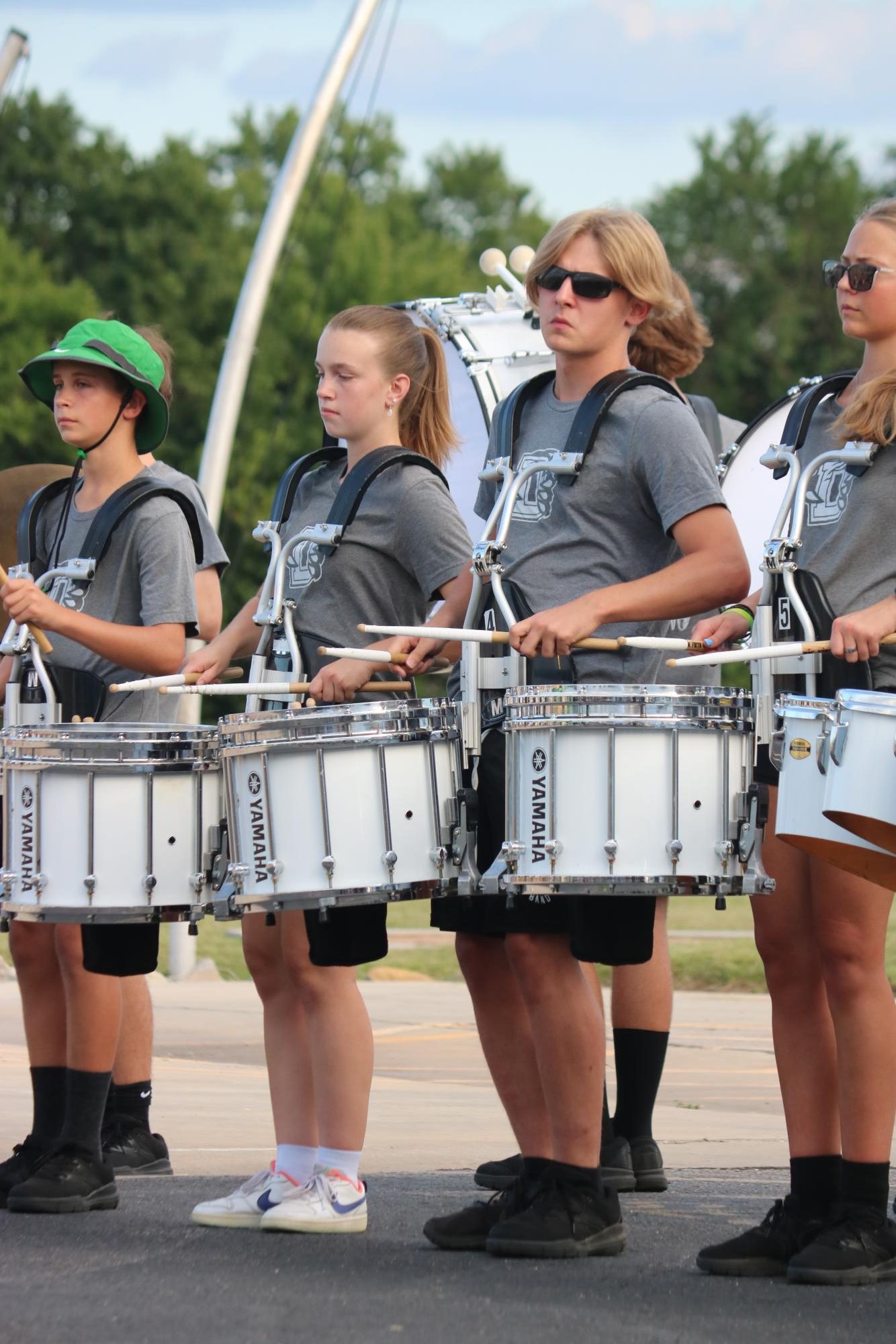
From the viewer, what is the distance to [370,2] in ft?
43.2

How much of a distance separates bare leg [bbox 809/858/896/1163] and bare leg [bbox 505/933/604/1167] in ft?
1.68

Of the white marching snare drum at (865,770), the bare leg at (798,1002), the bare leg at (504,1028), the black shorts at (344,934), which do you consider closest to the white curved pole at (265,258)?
the bare leg at (504,1028)

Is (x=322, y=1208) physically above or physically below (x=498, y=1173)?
above

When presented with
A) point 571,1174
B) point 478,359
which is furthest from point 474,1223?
point 478,359

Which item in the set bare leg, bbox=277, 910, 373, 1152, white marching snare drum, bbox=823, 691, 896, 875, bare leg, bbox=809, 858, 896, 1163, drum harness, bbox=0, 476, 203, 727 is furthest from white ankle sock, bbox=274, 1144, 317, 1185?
white marching snare drum, bbox=823, 691, 896, 875

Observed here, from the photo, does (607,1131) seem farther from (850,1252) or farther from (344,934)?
(850,1252)

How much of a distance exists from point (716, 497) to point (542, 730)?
0.72m

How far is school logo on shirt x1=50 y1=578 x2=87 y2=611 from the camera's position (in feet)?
17.2

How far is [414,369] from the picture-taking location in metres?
5.11

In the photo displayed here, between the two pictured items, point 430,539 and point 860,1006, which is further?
point 430,539

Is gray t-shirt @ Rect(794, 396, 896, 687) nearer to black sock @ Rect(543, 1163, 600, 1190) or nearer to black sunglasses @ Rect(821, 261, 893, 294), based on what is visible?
black sunglasses @ Rect(821, 261, 893, 294)

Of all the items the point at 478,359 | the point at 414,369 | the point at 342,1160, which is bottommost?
the point at 342,1160

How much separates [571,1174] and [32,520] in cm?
230

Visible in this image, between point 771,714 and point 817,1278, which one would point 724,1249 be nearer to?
point 817,1278
